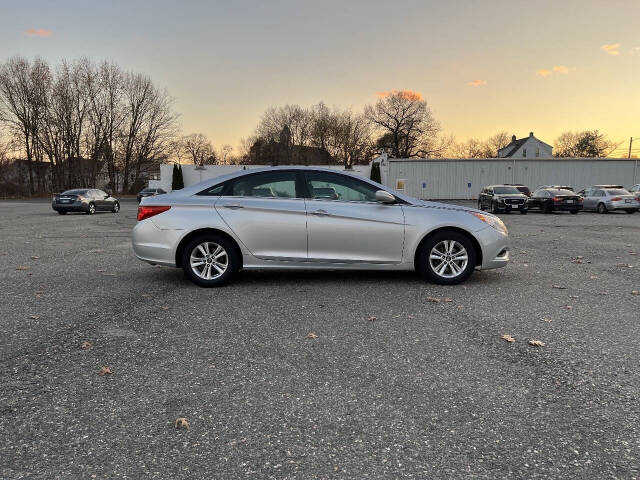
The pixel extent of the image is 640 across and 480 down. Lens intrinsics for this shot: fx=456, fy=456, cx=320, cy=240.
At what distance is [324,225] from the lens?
6246 millimetres

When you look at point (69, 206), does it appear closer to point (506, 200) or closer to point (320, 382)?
point (506, 200)

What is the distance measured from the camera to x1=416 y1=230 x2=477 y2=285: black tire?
6406 mm

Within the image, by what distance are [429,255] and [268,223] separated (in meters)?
2.30

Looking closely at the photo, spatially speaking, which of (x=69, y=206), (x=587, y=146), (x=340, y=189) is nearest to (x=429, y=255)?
(x=340, y=189)

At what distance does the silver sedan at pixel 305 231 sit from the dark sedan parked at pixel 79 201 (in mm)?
22121

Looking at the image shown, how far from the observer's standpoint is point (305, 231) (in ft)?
20.5

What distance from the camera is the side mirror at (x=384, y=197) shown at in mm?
6297

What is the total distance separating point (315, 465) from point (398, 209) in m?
4.59

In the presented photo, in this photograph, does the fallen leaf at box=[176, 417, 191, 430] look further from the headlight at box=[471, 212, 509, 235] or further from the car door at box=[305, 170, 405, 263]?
the headlight at box=[471, 212, 509, 235]

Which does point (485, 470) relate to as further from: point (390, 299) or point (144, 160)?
point (144, 160)

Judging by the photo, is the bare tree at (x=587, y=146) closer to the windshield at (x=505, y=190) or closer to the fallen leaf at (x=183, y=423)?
the windshield at (x=505, y=190)

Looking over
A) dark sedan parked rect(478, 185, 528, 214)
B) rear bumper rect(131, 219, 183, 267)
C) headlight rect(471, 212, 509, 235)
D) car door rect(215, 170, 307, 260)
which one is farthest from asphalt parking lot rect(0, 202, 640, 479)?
dark sedan parked rect(478, 185, 528, 214)

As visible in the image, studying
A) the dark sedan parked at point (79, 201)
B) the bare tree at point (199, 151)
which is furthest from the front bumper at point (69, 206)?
the bare tree at point (199, 151)

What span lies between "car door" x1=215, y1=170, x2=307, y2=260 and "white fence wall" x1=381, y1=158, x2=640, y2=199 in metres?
38.5
